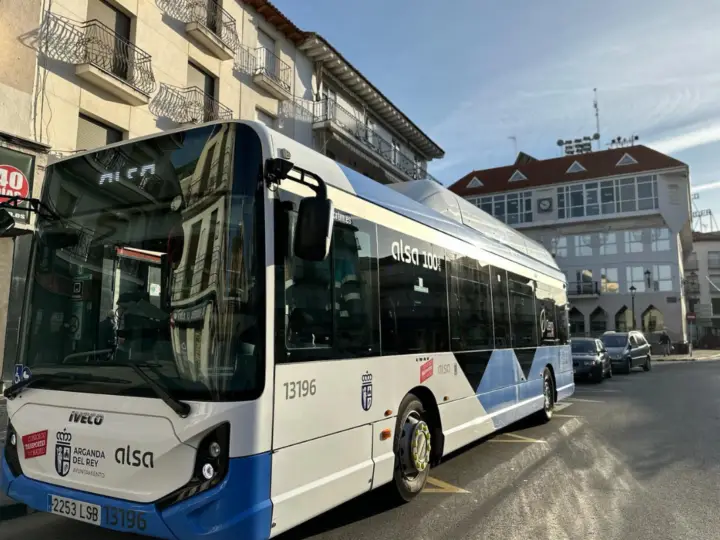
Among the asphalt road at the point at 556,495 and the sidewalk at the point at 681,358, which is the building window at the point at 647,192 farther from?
the asphalt road at the point at 556,495

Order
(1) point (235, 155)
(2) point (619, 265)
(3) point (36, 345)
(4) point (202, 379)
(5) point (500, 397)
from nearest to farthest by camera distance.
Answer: (4) point (202, 379), (1) point (235, 155), (3) point (36, 345), (5) point (500, 397), (2) point (619, 265)

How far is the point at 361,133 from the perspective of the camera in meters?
24.2

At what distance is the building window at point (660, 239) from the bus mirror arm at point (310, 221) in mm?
48579

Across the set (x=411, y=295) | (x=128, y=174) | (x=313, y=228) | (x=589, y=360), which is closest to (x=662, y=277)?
(x=589, y=360)

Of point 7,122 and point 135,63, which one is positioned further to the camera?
point 135,63

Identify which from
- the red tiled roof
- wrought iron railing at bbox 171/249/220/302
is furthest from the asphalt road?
the red tiled roof

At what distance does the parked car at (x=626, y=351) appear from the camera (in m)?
21.8

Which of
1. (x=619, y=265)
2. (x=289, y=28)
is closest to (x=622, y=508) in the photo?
(x=289, y=28)

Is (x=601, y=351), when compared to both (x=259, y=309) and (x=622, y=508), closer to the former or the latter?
(x=622, y=508)

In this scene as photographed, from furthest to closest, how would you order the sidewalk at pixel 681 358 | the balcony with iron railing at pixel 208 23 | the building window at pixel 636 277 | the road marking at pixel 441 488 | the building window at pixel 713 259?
1. the building window at pixel 713 259
2. the building window at pixel 636 277
3. the sidewalk at pixel 681 358
4. the balcony with iron railing at pixel 208 23
5. the road marking at pixel 441 488

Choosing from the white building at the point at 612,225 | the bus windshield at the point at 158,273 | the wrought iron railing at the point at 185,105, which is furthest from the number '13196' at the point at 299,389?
the white building at the point at 612,225

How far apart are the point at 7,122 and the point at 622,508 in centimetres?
1298

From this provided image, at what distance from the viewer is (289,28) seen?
794 inches

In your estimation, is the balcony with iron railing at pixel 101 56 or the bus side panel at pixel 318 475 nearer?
the bus side panel at pixel 318 475
